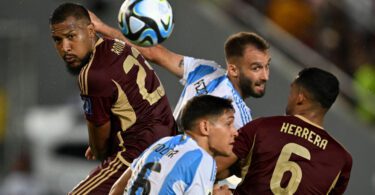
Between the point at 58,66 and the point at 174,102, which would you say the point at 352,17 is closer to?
the point at 174,102

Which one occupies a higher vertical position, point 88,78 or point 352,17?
point 352,17

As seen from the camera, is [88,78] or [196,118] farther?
[88,78]

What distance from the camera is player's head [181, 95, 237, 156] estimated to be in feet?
26.2

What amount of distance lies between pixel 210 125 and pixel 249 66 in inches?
91.4

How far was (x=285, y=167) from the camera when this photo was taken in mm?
8773

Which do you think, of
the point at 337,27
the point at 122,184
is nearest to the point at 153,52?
the point at 122,184

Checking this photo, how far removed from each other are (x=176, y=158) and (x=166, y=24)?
1.89m

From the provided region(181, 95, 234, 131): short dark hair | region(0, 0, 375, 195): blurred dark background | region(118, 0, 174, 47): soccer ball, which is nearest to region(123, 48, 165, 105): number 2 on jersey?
region(118, 0, 174, 47): soccer ball

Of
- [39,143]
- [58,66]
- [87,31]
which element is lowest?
[39,143]

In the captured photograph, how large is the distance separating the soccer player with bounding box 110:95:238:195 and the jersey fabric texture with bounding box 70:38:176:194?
1.04 m

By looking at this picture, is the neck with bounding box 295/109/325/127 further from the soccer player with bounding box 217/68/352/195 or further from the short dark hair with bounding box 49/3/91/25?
the short dark hair with bounding box 49/3/91/25

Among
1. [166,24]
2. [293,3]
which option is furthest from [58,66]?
[166,24]

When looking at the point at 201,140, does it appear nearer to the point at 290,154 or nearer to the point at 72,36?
the point at 290,154

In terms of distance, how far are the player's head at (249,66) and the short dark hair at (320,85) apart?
4.05 ft
